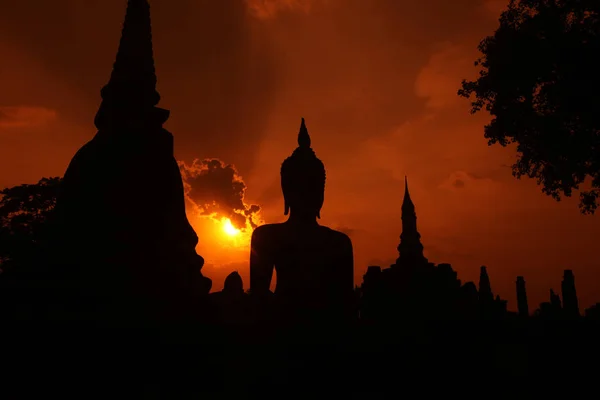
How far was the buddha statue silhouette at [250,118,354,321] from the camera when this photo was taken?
7.46 m

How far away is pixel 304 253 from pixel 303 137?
2065 millimetres

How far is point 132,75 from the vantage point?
6.55 metres

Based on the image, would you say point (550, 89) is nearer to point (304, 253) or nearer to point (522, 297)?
point (304, 253)

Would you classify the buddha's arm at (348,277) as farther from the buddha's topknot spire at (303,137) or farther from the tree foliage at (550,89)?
the tree foliage at (550,89)

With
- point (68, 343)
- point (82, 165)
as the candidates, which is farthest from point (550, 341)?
point (82, 165)

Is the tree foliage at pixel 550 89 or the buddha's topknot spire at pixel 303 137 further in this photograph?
the tree foliage at pixel 550 89

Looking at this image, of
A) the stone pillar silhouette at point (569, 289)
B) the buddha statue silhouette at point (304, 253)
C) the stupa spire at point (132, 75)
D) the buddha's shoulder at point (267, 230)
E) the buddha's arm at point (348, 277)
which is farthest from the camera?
the stone pillar silhouette at point (569, 289)

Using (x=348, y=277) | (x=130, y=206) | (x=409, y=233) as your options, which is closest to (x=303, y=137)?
(x=348, y=277)

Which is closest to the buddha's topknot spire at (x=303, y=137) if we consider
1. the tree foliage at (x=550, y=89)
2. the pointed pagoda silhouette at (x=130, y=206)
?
the pointed pagoda silhouette at (x=130, y=206)

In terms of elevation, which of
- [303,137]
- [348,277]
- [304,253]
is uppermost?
[303,137]

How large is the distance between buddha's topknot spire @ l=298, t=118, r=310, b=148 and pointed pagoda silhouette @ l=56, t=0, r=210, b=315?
2626mm

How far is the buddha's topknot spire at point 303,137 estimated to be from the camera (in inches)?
338

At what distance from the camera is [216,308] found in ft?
19.9

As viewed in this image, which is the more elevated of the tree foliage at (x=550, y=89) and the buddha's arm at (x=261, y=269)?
the tree foliage at (x=550, y=89)
